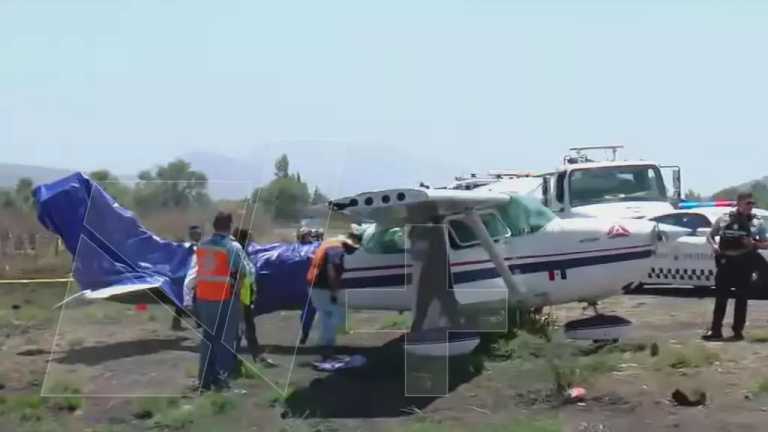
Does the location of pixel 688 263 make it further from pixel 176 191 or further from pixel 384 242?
pixel 176 191

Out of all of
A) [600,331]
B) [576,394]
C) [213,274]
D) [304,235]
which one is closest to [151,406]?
[213,274]

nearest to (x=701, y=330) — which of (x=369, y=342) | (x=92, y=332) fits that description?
(x=369, y=342)

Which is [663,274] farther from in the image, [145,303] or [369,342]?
[145,303]

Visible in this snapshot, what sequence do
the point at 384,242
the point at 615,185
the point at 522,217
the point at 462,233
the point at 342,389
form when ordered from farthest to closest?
the point at 615,185
the point at 522,217
the point at 384,242
the point at 462,233
the point at 342,389

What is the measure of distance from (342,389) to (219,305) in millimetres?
1411

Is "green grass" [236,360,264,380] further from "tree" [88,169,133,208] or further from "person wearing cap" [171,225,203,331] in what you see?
"tree" [88,169,133,208]

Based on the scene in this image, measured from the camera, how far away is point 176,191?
31.6 ft

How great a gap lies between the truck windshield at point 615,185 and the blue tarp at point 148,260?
8.41 metres

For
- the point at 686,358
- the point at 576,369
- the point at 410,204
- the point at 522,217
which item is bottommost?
the point at 686,358

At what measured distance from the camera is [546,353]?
10.7 metres

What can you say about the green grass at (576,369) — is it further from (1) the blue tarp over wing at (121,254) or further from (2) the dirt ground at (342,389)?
(1) the blue tarp over wing at (121,254)

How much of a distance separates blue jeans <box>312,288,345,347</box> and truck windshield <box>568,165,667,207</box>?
946cm

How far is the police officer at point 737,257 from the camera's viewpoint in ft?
40.8

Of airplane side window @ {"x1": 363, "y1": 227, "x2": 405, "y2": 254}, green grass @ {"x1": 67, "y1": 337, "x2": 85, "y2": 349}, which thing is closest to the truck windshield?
airplane side window @ {"x1": 363, "y1": 227, "x2": 405, "y2": 254}
